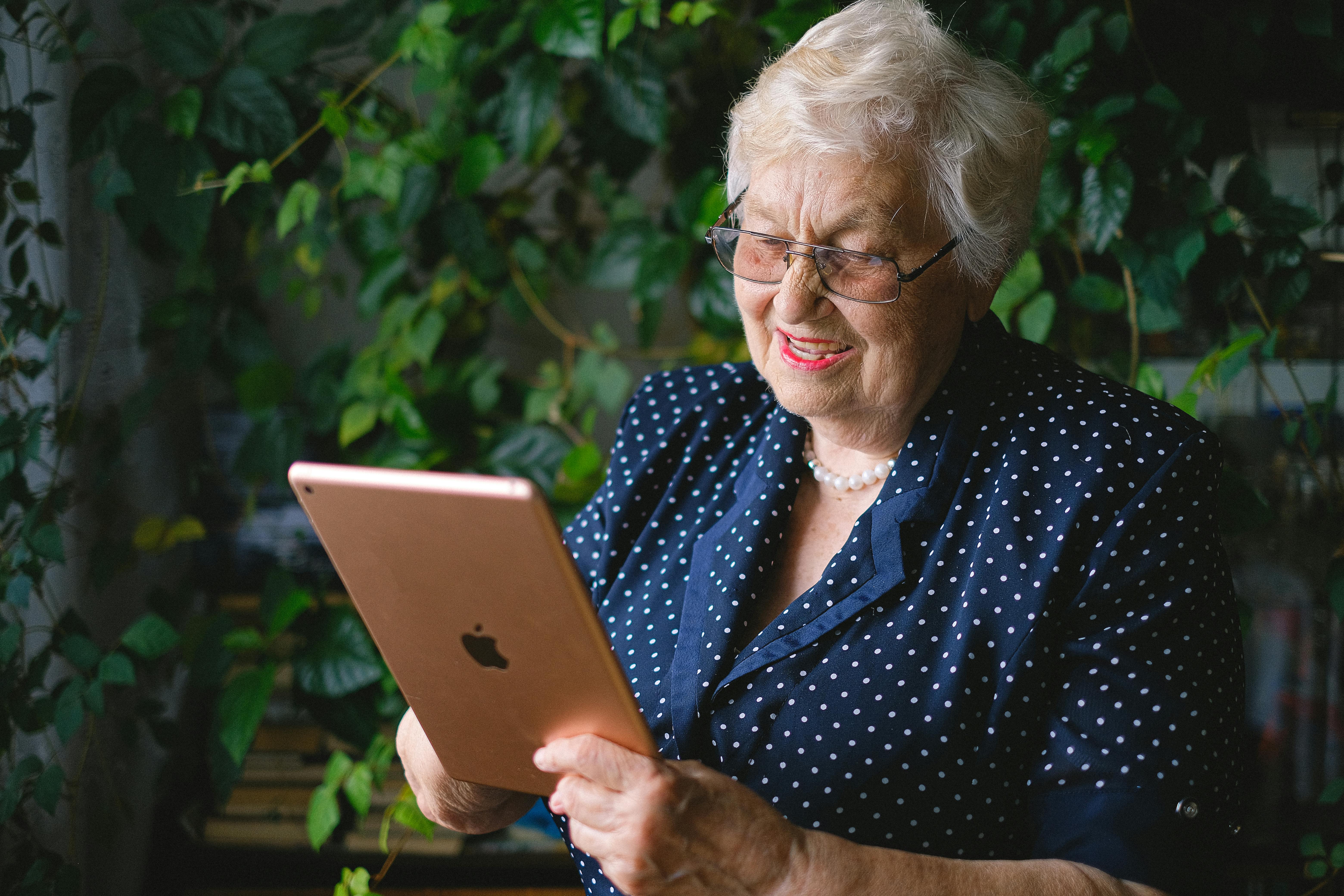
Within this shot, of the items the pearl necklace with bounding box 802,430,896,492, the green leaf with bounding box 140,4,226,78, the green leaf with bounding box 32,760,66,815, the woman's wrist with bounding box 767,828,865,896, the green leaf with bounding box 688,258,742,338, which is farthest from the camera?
the green leaf with bounding box 688,258,742,338

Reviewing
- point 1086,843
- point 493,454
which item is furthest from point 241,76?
point 1086,843

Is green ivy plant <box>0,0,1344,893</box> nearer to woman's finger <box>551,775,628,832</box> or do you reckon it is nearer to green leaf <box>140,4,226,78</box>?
green leaf <box>140,4,226,78</box>

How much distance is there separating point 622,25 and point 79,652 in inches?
47.1

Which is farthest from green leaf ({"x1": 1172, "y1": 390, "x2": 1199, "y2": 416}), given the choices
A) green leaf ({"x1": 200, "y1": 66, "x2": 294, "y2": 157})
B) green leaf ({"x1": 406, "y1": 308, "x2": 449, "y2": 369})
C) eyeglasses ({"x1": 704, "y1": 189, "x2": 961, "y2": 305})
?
green leaf ({"x1": 200, "y1": 66, "x2": 294, "y2": 157})

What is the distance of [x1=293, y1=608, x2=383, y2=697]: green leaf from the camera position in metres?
1.52

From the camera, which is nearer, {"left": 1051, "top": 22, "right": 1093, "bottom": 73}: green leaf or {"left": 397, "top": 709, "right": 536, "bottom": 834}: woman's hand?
{"left": 397, "top": 709, "right": 536, "bottom": 834}: woman's hand

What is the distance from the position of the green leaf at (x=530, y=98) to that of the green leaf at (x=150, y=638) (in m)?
0.89

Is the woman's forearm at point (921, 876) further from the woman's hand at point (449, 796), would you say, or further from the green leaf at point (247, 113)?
the green leaf at point (247, 113)

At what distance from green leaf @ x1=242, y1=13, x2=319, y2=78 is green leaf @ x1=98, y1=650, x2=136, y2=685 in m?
0.89

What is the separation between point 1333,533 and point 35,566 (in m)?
1.85

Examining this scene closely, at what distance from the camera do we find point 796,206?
93 centimetres

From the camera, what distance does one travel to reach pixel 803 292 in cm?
93

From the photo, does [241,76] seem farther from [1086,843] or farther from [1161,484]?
[1086,843]

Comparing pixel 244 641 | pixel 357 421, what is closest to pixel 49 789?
pixel 244 641
